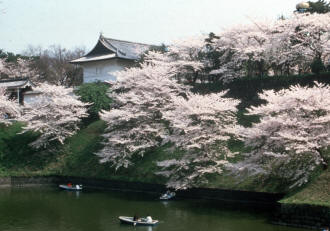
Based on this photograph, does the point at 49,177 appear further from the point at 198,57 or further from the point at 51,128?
the point at 198,57

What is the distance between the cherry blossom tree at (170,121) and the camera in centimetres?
3269

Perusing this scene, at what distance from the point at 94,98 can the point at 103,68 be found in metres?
11.6

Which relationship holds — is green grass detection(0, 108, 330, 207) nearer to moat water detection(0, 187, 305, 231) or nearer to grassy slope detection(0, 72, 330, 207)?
grassy slope detection(0, 72, 330, 207)

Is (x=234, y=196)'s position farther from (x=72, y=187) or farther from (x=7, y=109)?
(x=7, y=109)

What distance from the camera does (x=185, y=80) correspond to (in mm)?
50594

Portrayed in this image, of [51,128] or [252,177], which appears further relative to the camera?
[51,128]

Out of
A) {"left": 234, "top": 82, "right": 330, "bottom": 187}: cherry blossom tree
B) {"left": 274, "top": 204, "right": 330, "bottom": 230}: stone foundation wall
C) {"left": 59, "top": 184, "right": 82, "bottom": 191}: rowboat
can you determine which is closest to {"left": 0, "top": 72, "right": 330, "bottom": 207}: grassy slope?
{"left": 59, "top": 184, "right": 82, "bottom": 191}: rowboat

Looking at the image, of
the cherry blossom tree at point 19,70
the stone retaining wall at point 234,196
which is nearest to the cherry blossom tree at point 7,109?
the stone retaining wall at point 234,196

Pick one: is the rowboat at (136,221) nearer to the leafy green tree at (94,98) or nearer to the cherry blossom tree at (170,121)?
the cherry blossom tree at (170,121)

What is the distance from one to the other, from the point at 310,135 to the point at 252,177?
21.5ft

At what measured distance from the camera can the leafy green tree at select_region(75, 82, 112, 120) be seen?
48.5m

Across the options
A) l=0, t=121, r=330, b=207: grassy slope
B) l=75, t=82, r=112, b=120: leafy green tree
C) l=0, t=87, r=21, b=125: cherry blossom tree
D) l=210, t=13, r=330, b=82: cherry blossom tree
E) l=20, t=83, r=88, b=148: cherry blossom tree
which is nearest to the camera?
l=0, t=121, r=330, b=207: grassy slope

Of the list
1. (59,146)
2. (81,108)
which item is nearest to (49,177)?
(59,146)

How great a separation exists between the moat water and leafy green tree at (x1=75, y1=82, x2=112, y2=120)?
14304mm
